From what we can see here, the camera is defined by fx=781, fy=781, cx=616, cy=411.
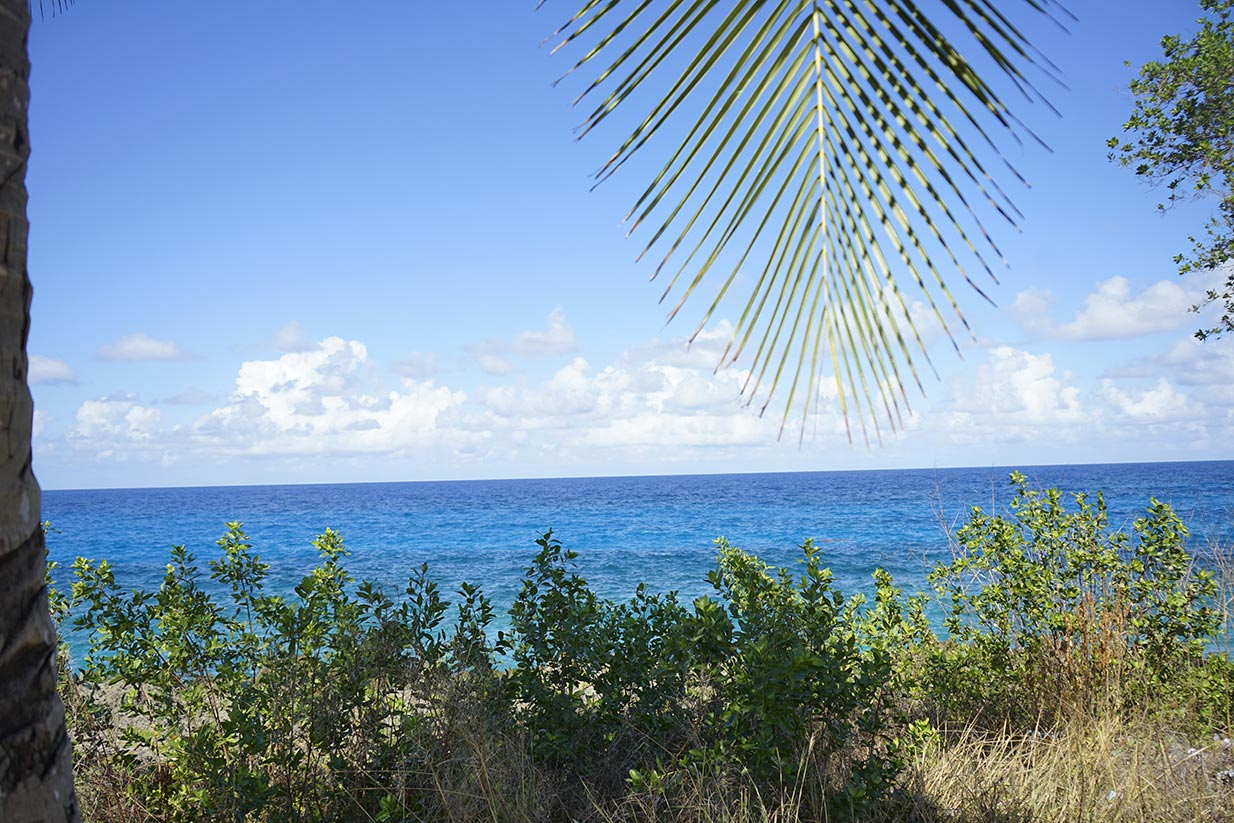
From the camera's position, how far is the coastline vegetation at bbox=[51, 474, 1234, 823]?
341cm

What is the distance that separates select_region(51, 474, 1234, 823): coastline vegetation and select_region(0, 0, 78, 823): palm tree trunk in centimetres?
223

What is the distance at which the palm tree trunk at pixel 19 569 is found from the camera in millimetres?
1211

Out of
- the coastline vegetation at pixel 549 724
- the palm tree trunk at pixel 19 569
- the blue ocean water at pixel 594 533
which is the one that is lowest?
the blue ocean water at pixel 594 533

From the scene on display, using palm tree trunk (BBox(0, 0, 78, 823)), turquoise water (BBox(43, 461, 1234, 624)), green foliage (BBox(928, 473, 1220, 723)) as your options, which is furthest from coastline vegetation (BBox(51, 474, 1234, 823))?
turquoise water (BBox(43, 461, 1234, 624))

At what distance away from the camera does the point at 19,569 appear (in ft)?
4.08

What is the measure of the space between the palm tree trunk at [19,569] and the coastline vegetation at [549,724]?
7.33 ft

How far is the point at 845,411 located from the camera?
974 millimetres

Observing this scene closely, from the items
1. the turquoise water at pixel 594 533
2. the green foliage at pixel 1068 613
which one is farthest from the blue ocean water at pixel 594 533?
the green foliage at pixel 1068 613

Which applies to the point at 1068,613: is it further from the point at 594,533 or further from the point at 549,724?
the point at 594,533

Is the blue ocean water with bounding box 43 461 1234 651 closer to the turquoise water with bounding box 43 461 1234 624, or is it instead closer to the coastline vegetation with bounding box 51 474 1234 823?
the turquoise water with bounding box 43 461 1234 624

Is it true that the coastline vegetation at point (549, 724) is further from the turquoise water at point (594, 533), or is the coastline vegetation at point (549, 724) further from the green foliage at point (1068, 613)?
the turquoise water at point (594, 533)

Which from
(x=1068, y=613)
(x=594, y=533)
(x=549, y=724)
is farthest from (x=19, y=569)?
(x=594, y=533)

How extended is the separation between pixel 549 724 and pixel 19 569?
10.3ft

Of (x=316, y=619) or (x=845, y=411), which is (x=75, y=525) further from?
(x=845, y=411)
